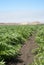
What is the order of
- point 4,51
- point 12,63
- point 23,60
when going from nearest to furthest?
point 4,51, point 12,63, point 23,60

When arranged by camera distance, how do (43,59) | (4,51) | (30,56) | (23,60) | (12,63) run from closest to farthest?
(43,59), (4,51), (12,63), (23,60), (30,56)

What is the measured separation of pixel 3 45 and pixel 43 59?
7.23 ft

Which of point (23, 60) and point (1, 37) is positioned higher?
point (1, 37)

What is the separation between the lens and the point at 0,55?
969 cm

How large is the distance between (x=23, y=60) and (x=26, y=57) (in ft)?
2.16

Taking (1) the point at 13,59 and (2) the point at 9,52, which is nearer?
(2) the point at 9,52

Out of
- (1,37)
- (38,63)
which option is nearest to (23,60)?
(1,37)

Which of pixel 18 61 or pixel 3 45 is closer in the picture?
pixel 3 45

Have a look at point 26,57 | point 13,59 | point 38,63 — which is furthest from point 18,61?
point 38,63

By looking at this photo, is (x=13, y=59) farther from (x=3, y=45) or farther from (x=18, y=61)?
(x=3, y=45)

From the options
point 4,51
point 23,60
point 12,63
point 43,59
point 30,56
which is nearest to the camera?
point 43,59

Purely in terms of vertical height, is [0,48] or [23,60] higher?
[0,48]

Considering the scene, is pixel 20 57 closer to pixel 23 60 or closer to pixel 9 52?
pixel 23 60

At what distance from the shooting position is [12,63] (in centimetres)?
1033
